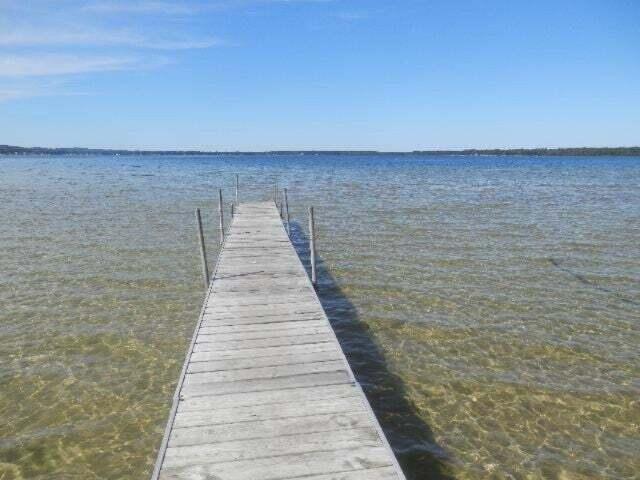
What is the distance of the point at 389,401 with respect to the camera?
771 cm

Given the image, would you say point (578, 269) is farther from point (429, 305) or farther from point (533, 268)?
point (429, 305)

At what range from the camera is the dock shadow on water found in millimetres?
6273

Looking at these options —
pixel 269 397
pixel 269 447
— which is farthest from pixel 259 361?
pixel 269 447

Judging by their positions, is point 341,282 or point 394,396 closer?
point 394,396

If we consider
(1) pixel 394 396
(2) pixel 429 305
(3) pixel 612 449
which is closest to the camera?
(3) pixel 612 449

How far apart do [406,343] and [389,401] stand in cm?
220

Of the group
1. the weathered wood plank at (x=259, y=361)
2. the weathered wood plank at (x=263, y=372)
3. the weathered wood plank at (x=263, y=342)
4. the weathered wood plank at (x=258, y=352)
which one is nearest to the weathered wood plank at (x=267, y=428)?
the weathered wood plank at (x=263, y=372)

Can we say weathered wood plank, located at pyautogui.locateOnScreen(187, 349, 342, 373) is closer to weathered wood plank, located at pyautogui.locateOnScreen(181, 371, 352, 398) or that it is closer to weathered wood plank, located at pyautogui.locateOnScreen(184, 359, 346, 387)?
weathered wood plank, located at pyautogui.locateOnScreen(184, 359, 346, 387)

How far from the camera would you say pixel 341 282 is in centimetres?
1381

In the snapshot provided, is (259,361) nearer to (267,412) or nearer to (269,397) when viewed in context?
(269,397)

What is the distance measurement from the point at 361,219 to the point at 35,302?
1659cm

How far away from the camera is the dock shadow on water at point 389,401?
6273 mm

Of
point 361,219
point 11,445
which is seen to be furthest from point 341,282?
point 361,219

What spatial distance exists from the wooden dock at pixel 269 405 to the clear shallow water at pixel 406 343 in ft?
4.52
